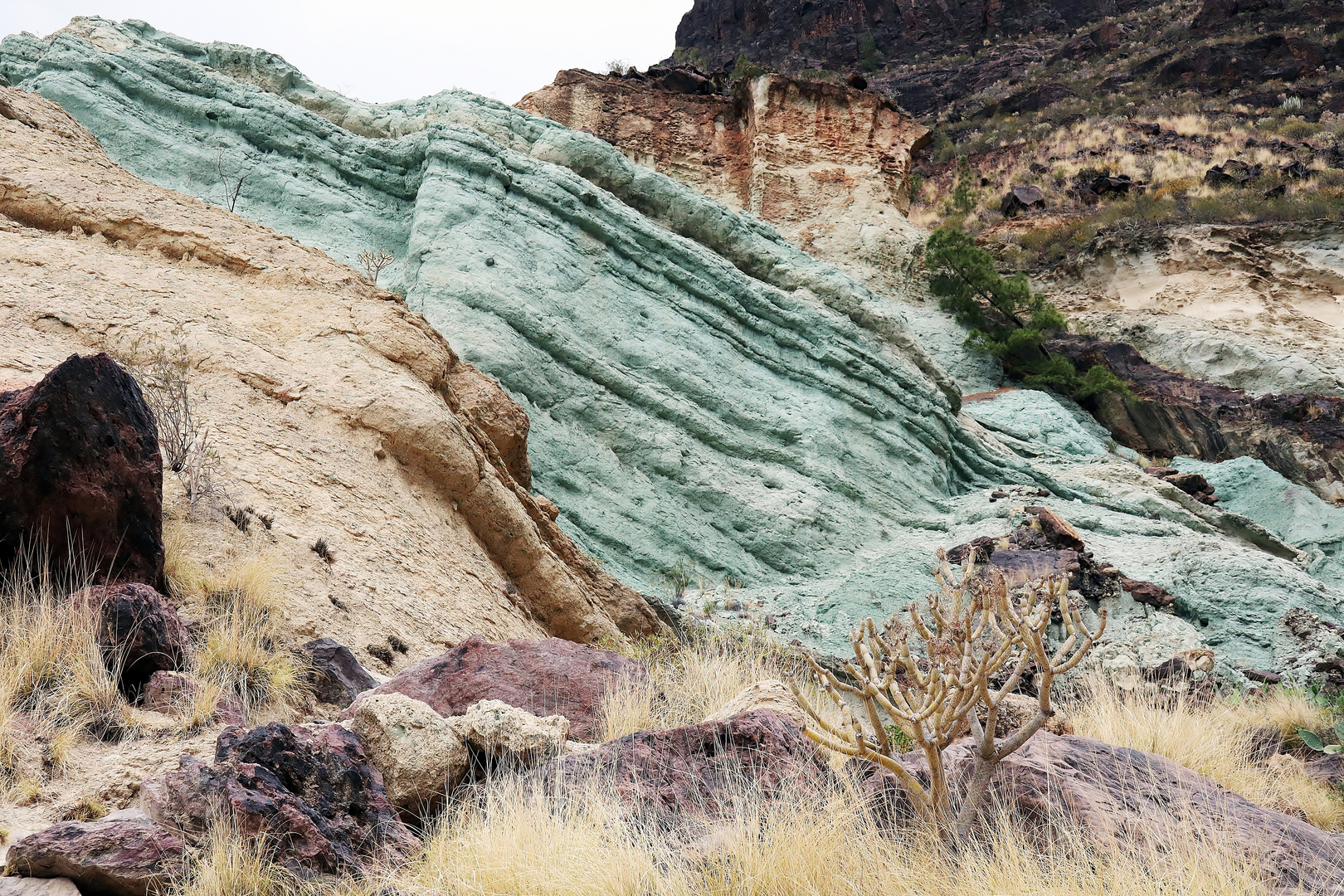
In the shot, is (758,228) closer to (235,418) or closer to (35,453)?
(235,418)

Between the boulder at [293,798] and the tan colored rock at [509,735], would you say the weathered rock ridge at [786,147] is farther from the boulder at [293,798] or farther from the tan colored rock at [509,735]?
the boulder at [293,798]

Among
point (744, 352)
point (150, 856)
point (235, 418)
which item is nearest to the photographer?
point (150, 856)

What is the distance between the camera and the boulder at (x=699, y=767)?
352cm

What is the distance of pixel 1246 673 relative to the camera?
916 centimetres

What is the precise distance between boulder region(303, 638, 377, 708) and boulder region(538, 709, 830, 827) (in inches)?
53.4

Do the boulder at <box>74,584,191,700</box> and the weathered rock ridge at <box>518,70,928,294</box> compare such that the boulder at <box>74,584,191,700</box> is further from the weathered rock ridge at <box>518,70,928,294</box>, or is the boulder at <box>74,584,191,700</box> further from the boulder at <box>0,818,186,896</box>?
the weathered rock ridge at <box>518,70,928,294</box>

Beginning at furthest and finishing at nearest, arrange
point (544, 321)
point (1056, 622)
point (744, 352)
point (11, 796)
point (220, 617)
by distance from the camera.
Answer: point (744, 352) < point (544, 321) < point (1056, 622) < point (220, 617) < point (11, 796)

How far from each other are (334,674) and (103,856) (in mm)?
2004

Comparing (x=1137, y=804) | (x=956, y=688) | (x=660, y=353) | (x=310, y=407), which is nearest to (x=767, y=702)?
(x=956, y=688)

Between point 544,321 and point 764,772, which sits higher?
Result: point 544,321

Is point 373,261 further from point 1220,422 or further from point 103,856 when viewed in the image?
point 1220,422

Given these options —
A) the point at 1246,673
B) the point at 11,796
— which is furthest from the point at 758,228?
the point at 11,796

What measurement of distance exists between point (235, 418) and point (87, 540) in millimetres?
2660

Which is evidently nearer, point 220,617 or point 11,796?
point 11,796
